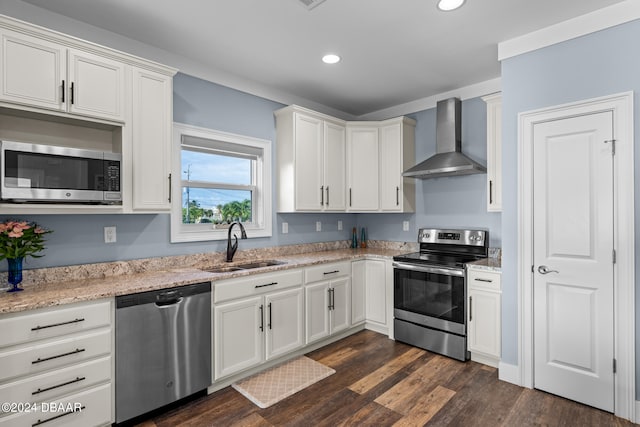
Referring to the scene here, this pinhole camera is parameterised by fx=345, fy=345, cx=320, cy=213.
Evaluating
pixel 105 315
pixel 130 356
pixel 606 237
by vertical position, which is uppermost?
pixel 606 237

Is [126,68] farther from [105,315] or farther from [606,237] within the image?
[606,237]

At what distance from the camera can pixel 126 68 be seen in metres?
2.41

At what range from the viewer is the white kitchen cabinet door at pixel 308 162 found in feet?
12.1

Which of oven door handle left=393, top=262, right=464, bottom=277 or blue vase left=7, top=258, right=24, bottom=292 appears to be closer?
blue vase left=7, top=258, right=24, bottom=292

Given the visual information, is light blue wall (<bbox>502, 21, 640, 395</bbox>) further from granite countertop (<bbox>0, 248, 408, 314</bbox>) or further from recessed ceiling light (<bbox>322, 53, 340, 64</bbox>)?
granite countertop (<bbox>0, 248, 408, 314</bbox>)

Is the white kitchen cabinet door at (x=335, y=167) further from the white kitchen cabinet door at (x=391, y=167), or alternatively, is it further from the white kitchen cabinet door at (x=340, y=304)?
the white kitchen cabinet door at (x=340, y=304)

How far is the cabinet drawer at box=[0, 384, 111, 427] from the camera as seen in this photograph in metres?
1.80

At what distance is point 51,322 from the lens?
1.90 meters

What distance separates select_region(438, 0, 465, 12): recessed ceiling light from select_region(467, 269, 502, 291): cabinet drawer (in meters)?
2.08

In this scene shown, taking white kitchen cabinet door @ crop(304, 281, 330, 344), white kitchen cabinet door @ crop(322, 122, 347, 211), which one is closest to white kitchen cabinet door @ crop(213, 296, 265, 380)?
white kitchen cabinet door @ crop(304, 281, 330, 344)

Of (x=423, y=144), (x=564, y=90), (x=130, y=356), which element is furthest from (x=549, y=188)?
(x=130, y=356)

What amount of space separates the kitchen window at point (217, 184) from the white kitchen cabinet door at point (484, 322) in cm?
215

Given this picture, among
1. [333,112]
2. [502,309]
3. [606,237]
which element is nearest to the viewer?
[606,237]

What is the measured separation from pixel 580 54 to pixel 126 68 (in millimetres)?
3192
